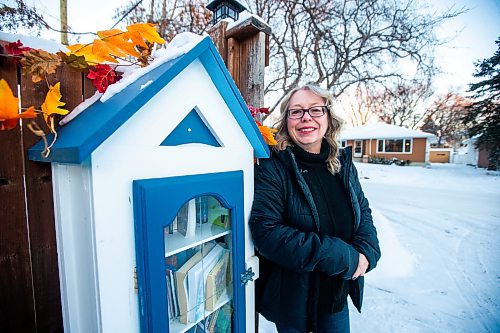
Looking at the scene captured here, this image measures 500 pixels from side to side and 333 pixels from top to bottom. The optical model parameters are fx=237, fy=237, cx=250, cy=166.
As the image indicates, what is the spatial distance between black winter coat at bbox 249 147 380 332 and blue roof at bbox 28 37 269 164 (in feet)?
1.54

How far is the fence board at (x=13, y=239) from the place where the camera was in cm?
86

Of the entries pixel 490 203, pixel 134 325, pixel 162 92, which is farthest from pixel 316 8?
pixel 134 325

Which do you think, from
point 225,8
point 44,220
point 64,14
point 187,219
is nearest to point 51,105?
point 44,220

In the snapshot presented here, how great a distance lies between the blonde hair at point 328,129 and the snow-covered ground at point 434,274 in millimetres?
1695

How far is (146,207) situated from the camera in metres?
0.78

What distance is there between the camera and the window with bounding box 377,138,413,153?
1856cm

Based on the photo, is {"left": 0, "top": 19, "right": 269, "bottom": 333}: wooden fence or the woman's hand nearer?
{"left": 0, "top": 19, "right": 269, "bottom": 333}: wooden fence

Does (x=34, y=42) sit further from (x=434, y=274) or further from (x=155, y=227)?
(x=434, y=274)

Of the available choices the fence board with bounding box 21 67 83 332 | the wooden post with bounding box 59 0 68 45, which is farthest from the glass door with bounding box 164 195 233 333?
the wooden post with bounding box 59 0 68 45

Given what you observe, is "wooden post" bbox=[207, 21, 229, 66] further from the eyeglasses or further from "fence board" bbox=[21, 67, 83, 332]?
"fence board" bbox=[21, 67, 83, 332]

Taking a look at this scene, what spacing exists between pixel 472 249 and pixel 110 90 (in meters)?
5.30

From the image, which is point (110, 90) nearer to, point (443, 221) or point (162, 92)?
point (162, 92)

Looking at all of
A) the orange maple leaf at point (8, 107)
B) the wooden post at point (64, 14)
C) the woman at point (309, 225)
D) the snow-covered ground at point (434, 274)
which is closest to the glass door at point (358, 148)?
the snow-covered ground at point (434, 274)

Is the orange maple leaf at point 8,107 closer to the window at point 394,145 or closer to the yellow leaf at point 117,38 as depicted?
the yellow leaf at point 117,38
